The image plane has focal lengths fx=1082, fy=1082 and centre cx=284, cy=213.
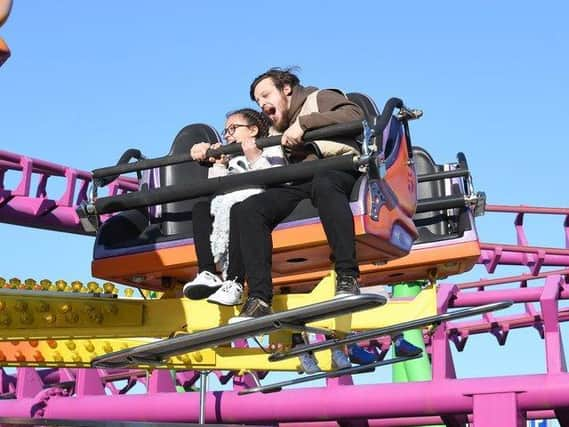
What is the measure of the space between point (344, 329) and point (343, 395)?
3.17 metres

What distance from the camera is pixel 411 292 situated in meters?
10.0

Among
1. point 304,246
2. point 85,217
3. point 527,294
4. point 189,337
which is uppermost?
point 527,294

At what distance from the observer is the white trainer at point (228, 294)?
355cm

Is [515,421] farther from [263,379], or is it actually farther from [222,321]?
[263,379]

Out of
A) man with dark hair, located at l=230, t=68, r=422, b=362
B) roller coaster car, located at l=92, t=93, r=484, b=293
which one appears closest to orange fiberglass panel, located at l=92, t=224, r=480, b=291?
roller coaster car, located at l=92, t=93, r=484, b=293

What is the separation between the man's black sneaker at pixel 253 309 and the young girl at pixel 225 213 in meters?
0.12

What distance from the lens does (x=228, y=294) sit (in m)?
3.57

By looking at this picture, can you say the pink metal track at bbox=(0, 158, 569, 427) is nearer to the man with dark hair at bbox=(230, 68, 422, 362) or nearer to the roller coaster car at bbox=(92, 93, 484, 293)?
the roller coaster car at bbox=(92, 93, 484, 293)

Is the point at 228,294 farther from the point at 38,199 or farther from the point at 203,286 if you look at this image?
the point at 38,199

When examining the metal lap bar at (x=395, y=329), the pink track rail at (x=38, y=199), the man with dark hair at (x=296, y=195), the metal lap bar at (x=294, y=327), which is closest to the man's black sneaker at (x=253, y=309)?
the man with dark hair at (x=296, y=195)

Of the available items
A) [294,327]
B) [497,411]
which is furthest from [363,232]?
[497,411]

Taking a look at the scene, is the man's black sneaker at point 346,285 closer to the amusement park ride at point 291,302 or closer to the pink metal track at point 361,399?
the amusement park ride at point 291,302

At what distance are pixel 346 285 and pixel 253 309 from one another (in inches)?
12.0

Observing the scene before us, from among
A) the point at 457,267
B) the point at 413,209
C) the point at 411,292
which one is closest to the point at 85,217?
the point at 413,209
